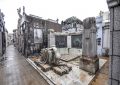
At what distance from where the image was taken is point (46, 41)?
1420 cm

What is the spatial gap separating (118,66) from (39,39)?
12.4 m

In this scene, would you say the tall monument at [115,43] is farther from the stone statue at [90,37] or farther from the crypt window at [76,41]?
the crypt window at [76,41]

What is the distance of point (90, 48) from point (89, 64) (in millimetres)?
1146

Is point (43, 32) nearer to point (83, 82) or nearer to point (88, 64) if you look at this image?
point (88, 64)

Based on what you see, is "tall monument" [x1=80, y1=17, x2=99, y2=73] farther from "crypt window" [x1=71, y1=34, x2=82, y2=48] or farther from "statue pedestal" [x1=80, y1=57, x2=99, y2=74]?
"crypt window" [x1=71, y1=34, x2=82, y2=48]

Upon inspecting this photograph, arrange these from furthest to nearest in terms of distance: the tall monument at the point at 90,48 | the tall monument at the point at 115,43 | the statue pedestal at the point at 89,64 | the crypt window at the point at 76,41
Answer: the crypt window at the point at 76,41 < the tall monument at the point at 90,48 < the statue pedestal at the point at 89,64 < the tall monument at the point at 115,43

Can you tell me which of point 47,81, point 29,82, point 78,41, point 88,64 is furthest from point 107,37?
point 29,82

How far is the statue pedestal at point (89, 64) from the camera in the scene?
6207 millimetres

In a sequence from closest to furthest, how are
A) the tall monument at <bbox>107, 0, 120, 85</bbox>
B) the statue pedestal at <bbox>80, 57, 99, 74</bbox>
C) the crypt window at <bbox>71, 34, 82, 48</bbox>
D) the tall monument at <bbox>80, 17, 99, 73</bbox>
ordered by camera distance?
the tall monument at <bbox>107, 0, 120, 85</bbox>
the statue pedestal at <bbox>80, 57, 99, 74</bbox>
the tall monument at <bbox>80, 17, 99, 73</bbox>
the crypt window at <bbox>71, 34, 82, 48</bbox>

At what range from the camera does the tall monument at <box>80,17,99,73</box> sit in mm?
6336

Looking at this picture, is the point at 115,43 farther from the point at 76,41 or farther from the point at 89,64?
the point at 76,41

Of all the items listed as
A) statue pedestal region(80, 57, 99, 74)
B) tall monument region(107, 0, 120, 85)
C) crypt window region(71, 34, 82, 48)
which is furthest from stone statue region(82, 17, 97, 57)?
crypt window region(71, 34, 82, 48)

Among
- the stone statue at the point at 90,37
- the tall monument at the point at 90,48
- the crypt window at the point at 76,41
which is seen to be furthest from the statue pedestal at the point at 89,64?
the crypt window at the point at 76,41

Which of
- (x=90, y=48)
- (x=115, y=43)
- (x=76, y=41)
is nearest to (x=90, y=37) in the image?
(x=90, y=48)
